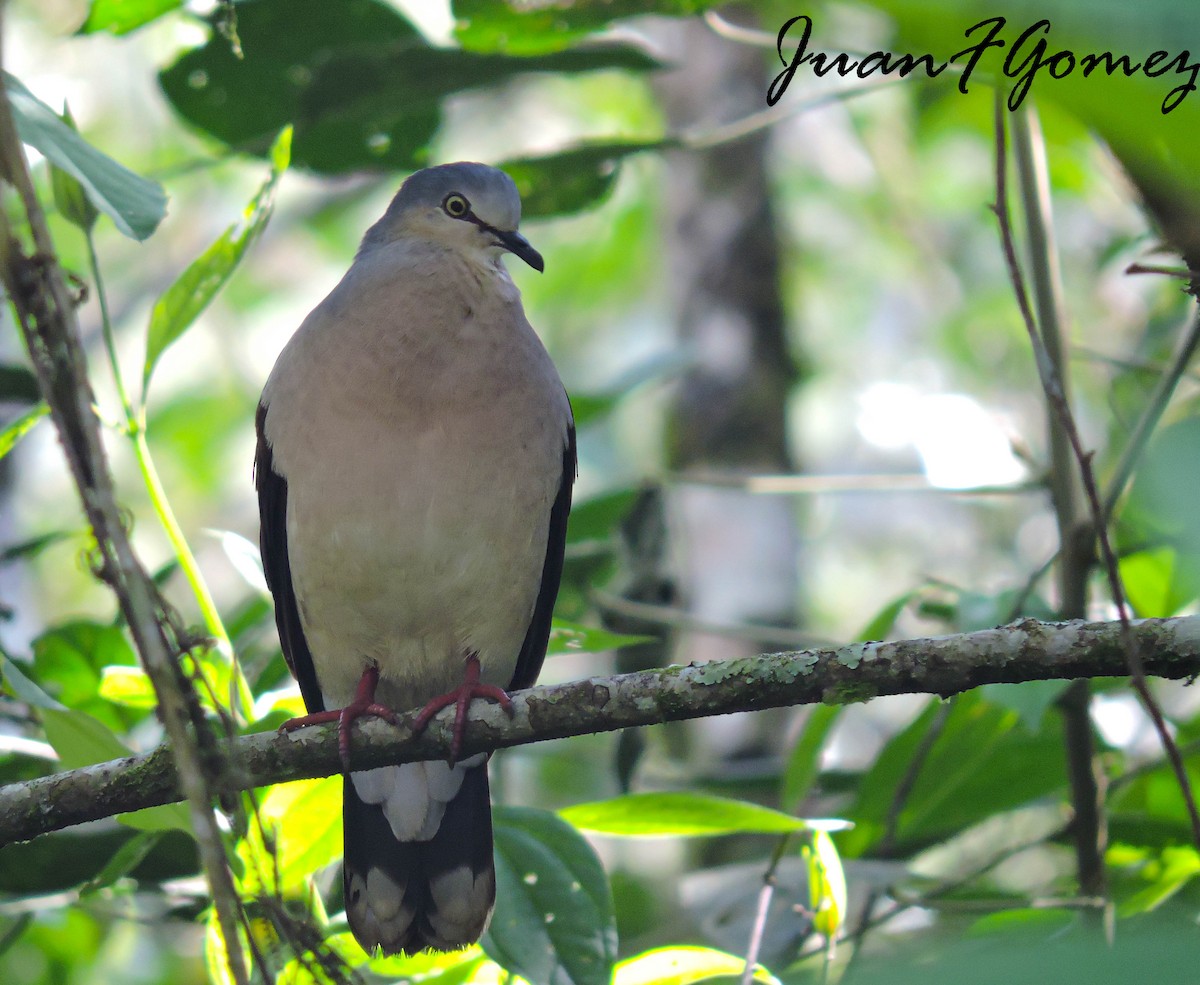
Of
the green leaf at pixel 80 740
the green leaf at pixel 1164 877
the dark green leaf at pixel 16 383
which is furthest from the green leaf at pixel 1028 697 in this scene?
the dark green leaf at pixel 16 383

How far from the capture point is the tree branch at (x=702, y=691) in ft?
6.03

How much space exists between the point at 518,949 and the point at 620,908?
1487 mm

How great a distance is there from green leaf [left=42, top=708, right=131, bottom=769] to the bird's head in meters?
1.62

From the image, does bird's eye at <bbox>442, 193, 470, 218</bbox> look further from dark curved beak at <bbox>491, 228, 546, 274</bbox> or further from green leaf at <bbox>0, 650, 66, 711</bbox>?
green leaf at <bbox>0, 650, 66, 711</bbox>

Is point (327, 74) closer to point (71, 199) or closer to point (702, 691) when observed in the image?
point (71, 199)

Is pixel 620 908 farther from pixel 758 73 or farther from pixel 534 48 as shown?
pixel 758 73

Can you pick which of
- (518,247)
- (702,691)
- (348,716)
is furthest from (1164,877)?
(518,247)

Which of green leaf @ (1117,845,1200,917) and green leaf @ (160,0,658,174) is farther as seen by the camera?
green leaf @ (160,0,658,174)

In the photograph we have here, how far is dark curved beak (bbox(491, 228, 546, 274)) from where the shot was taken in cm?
338

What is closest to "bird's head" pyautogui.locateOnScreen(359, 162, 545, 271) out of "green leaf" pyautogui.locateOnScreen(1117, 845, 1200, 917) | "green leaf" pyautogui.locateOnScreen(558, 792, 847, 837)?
"green leaf" pyautogui.locateOnScreen(558, 792, 847, 837)

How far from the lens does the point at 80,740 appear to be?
229 centimetres

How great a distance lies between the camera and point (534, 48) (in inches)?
130

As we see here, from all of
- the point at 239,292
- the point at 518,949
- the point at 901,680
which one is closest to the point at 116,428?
the point at 518,949

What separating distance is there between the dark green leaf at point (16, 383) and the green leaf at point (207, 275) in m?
0.88
